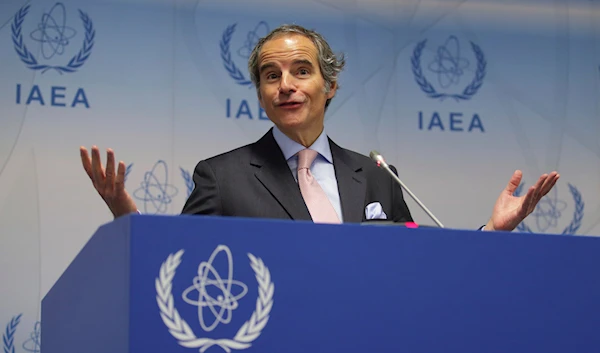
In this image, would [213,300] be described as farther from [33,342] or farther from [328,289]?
[33,342]

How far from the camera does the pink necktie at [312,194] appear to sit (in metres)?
2.38

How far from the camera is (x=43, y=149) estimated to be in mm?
3504

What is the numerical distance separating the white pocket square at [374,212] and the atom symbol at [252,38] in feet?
5.00

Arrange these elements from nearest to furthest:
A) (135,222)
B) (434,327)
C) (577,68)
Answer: (135,222)
(434,327)
(577,68)

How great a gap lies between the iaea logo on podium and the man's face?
1.14 m

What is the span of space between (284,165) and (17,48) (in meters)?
1.61

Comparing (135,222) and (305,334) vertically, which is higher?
(135,222)

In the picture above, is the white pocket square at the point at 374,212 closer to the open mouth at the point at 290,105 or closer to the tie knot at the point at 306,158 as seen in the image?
the tie knot at the point at 306,158

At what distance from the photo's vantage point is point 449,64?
4.09 m

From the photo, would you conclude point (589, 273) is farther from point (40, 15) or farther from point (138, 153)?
point (40, 15)

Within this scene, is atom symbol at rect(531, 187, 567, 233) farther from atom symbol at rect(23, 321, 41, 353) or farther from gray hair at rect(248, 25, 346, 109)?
atom symbol at rect(23, 321, 41, 353)

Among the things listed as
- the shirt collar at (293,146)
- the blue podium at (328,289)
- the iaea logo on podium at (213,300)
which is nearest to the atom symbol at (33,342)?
the shirt collar at (293,146)

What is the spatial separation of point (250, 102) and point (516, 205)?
176 cm

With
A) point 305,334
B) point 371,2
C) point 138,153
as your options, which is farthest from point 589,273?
point 371,2
